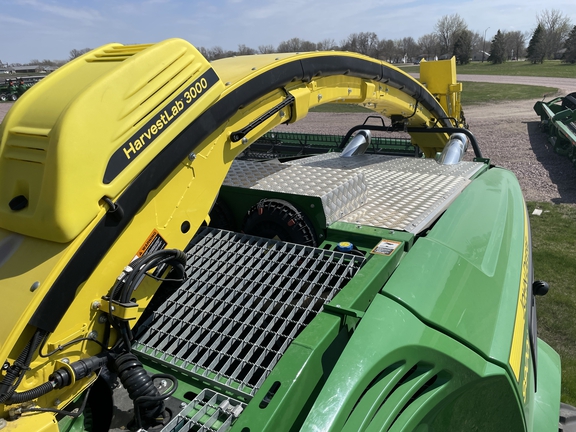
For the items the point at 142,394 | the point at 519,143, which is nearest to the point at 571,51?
the point at 519,143

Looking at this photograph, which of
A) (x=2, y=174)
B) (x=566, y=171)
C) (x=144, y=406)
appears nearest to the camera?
(x=144, y=406)

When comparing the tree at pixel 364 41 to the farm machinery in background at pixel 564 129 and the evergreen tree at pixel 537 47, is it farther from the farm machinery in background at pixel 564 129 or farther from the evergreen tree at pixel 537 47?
the farm machinery in background at pixel 564 129

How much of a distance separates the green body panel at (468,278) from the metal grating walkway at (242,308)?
32cm

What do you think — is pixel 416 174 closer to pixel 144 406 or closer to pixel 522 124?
pixel 144 406

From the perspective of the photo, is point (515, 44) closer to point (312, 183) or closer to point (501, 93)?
point (501, 93)

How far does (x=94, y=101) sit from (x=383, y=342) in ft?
4.71

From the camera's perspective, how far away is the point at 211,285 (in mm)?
2273

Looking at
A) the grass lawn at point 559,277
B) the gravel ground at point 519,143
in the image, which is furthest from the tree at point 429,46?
the grass lawn at point 559,277

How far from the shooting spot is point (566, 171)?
9.21m

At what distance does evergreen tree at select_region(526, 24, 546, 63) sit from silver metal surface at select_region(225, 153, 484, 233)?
57.0m

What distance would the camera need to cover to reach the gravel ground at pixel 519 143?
330 inches

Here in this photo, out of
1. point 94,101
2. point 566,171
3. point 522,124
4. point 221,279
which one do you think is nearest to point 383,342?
point 221,279

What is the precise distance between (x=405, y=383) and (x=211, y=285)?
1033 millimetres

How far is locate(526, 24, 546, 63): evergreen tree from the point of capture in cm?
5106
